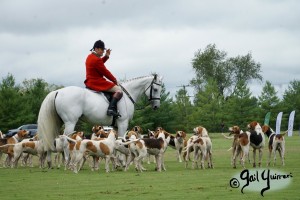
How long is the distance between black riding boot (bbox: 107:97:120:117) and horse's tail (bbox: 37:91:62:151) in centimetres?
171

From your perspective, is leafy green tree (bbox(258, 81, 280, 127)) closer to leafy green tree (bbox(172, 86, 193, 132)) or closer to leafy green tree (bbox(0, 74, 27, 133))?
leafy green tree (bbox(172, 86, 193, 132))

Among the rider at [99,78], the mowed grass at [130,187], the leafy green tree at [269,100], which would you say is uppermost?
the leafy green tree at [269,100]

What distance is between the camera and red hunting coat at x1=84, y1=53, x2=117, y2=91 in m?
20.3

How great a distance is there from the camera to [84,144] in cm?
1875

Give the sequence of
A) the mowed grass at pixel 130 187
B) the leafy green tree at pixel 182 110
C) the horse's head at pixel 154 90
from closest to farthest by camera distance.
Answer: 1. the mowed grass at pixel 130 187
2. the horse's head at pixel 154 90
3. the leafy green tree at pixel 182 110

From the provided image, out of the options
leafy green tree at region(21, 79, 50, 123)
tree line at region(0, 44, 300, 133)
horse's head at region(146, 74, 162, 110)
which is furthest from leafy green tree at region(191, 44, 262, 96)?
horse's head at region(146, 74, 162, 110)

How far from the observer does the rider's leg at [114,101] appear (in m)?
19.9

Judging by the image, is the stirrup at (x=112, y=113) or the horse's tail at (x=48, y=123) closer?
the horse's tail at (x=48, y=123)

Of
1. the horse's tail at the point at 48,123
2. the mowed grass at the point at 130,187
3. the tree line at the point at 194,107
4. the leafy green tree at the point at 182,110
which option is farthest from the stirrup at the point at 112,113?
the leafy green tree at the point at 182,110

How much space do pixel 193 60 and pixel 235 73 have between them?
7.40m

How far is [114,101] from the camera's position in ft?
65.7

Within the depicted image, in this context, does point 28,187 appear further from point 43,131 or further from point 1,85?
point 1,85

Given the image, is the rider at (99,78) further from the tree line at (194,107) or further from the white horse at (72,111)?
the tree line at (194,107)

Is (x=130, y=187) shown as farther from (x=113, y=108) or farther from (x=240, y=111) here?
(x=240, y=111)
